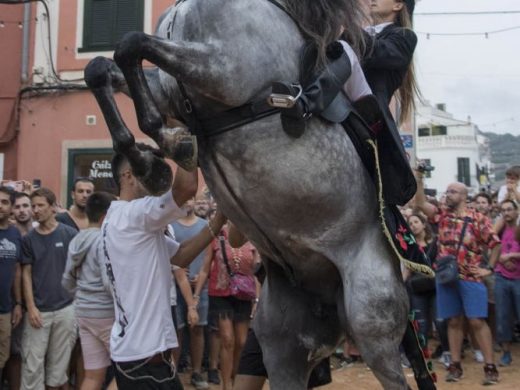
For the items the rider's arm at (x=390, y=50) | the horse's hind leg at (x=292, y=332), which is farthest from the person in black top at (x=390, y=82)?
the horse's hind leg at (x=292, y=332)

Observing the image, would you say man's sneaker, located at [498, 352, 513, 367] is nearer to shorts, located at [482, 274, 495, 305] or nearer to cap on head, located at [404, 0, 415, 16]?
shorts, located at [482, 274, 495, 305]

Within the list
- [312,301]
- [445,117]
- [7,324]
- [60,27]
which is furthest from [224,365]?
[445,117]

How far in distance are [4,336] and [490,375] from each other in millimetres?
5063

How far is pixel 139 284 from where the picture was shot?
3.43 metres

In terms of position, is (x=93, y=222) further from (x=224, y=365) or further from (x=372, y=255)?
(x=372, y=255)

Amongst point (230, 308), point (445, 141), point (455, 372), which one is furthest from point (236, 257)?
point (445, 141)

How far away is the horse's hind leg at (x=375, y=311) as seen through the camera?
9.84 ft

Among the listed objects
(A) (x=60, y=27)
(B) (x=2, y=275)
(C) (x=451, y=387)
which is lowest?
(C) (x=451, y=387)

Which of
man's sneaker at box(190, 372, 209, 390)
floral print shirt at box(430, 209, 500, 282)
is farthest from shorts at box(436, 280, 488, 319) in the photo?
man's sneaker at box(190, 372, 209, 390)

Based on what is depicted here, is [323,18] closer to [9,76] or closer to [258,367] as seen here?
[258,367]

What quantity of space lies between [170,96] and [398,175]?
1.12 m

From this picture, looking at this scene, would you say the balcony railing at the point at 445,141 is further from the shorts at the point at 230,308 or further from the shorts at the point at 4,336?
the shorts at the point at 4,336

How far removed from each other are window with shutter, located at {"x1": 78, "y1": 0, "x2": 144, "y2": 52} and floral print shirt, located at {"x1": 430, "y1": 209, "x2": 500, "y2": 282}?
7980 mm

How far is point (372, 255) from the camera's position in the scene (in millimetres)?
3068
